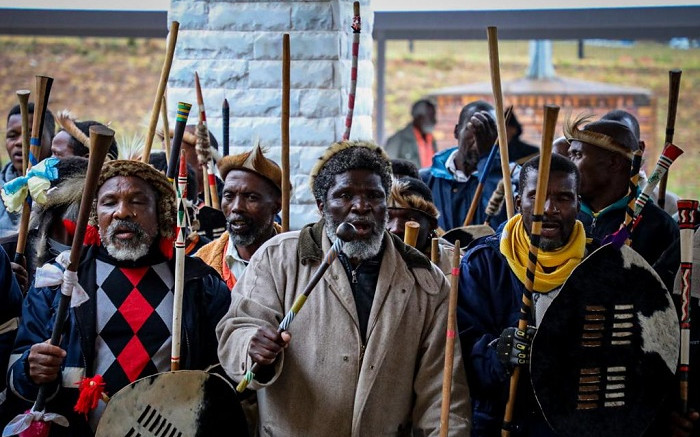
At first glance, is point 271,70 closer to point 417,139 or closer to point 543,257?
point 543,257

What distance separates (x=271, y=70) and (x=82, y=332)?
8.35 feet

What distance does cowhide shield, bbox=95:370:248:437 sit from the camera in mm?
3109

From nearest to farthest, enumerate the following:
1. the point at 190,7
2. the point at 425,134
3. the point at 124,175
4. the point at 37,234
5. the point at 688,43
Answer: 1. the point at 124,175
2. the point at 37,234
3. the point at 190,7
4. the point at 425,134
5. the point at 688,43

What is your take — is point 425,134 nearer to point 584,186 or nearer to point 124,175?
point 584,186

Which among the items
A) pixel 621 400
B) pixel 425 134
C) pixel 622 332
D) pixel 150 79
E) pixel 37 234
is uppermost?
pixel 150 79

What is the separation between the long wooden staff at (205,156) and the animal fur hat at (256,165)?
20.4 inches

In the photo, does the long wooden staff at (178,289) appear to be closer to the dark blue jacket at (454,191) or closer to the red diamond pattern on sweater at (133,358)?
the red diamond pattern on sweater at (133,358)

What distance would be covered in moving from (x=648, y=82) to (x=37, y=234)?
8.51m

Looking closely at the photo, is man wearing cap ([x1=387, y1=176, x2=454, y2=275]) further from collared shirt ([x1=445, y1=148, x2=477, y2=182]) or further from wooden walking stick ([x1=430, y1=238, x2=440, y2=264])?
collared shirt ([x1=445, y1=148, x2=477, y2=182])

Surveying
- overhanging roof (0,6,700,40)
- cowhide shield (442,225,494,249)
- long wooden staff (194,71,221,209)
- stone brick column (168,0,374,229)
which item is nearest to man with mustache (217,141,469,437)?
cowhide shield (442,225,494,249)

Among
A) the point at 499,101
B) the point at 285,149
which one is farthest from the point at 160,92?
the point at 499,101

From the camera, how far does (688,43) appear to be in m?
10.6

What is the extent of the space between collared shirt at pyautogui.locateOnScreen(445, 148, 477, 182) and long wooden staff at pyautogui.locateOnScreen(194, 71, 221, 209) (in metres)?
1.37

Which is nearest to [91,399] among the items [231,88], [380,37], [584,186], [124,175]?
[124,175]
